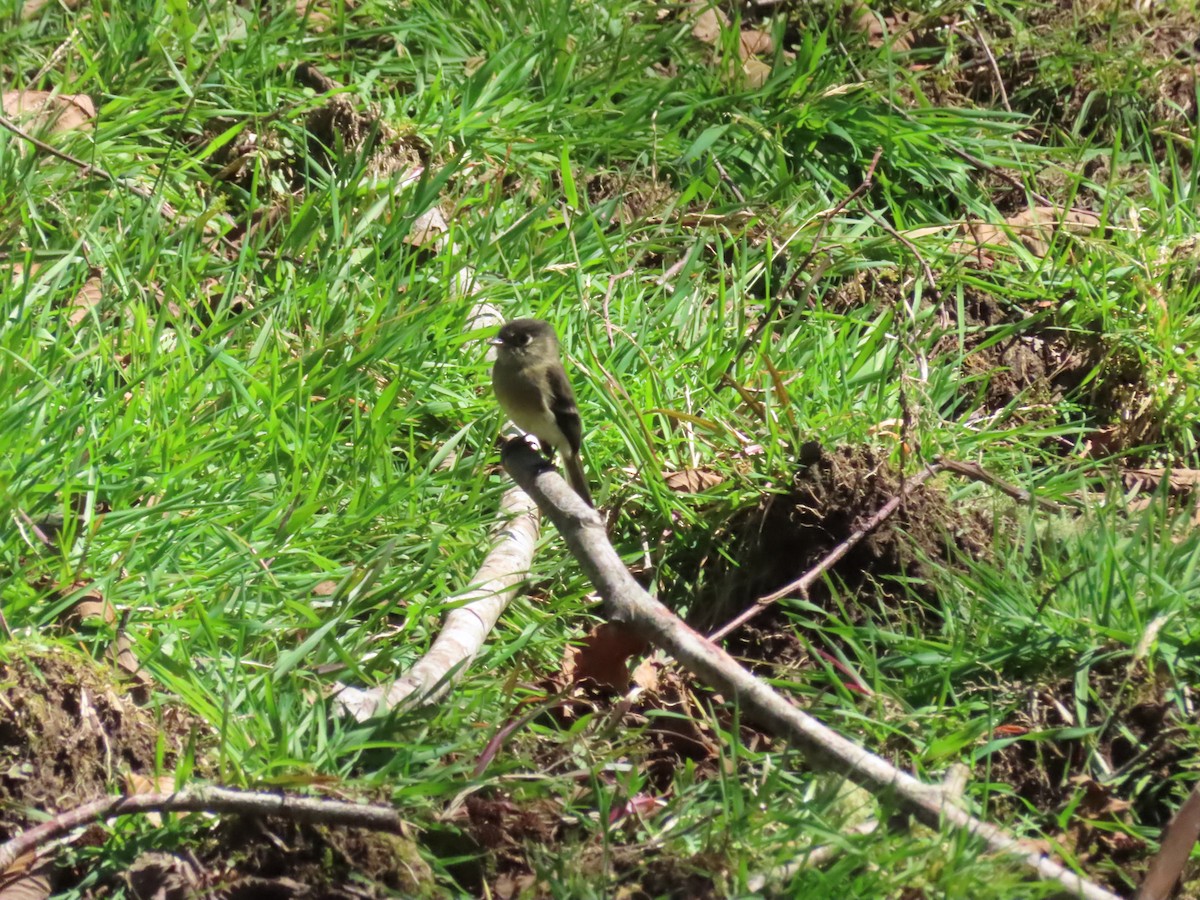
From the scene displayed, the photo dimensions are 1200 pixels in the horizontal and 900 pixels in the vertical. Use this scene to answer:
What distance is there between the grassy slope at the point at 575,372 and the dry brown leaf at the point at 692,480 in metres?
0.05

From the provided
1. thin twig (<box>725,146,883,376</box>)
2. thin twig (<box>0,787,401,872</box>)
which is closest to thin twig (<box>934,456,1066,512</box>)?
thin twig (<box>725,146,883,376</box>)

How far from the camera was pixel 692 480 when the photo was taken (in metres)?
4.32

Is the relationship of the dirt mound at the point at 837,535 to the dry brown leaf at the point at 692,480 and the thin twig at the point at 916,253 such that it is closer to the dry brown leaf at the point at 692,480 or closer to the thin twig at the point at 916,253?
the dry brown leaf at the point at 692,480

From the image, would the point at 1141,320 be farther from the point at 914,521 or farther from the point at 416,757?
the point at 416,757

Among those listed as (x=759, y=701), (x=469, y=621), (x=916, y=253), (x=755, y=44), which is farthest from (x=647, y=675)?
(x=755, y=44)

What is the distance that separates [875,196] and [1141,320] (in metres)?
1.19

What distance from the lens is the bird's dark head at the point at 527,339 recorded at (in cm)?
423

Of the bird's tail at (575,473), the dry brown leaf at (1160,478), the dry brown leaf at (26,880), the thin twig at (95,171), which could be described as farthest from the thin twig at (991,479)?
the dry brown leaf at (26,880)

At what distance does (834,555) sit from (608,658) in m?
0.72

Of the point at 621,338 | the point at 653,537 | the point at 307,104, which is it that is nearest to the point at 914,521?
the point at 653,537

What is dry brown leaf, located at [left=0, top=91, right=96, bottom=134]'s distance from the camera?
4.64 m

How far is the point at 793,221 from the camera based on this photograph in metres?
5.34

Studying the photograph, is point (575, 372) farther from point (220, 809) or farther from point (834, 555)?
point (220, 809)

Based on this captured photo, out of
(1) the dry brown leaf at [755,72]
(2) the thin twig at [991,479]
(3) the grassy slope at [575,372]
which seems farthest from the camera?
(1) the dry brown leaf at [755,72]
